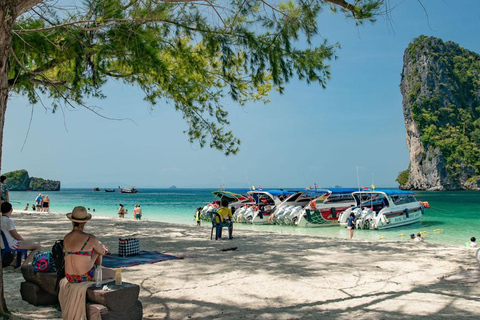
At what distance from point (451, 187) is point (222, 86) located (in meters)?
106

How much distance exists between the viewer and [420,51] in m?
108

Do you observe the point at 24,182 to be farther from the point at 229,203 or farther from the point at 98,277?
the point at 98,277

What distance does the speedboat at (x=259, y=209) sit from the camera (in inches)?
961

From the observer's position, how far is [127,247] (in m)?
7.46

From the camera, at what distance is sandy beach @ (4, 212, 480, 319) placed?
435cm

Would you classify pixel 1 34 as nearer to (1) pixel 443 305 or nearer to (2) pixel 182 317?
(2) pixel 182 317

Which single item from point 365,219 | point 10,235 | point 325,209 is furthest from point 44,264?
point 325,209

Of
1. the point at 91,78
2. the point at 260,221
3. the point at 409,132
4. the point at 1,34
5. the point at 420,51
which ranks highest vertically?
the point at 420,51

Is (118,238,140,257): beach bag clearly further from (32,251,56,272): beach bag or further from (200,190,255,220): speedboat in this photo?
(200,190,255,220): speedboat

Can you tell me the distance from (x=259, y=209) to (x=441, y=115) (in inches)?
3708

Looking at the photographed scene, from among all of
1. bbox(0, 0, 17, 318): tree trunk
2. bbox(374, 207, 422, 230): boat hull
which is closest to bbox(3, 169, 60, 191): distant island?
bbox(374, 207, 422, 230): boat hull

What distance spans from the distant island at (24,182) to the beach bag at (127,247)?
552ft

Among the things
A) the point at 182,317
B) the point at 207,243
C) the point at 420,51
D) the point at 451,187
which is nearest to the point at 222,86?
the point at 207,243

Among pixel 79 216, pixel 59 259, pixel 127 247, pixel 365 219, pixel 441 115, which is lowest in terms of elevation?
pixel 365 219
